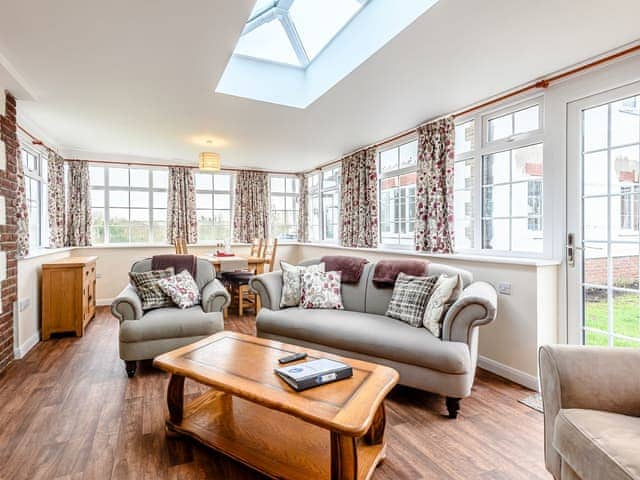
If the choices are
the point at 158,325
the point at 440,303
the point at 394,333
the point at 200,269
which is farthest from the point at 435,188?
the point at 158,325

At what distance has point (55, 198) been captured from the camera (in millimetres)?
5148

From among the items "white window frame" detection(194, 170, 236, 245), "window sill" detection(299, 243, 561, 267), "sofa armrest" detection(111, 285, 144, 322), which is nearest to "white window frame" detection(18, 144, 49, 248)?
"white window frame" detection(194, 170, 236, 245)

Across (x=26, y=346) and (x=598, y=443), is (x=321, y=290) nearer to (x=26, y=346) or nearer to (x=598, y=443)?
(x=598, y=443)

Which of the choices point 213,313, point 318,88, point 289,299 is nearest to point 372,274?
point 289,299

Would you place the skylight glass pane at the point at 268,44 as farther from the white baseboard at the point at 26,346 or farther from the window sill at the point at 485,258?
the white baseboard at the point at 26,346

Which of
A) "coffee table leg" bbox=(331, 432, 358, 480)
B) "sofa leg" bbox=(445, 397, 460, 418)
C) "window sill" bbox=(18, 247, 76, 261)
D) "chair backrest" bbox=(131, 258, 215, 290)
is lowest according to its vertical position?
"sofa leg" bbox=(445, 397, 460, 418)

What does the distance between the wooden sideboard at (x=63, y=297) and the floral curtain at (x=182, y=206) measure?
7.40 ft

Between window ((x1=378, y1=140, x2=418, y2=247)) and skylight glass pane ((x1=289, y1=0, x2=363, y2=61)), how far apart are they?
5.95 ft

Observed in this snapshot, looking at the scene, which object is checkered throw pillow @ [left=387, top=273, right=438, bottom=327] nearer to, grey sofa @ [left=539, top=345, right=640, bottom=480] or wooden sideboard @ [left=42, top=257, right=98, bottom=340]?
grey sofa @ [left=539, top=345, right=640, bottom=480]

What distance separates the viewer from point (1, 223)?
300cm

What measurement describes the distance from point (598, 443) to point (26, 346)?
441 cm

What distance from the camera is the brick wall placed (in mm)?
3027

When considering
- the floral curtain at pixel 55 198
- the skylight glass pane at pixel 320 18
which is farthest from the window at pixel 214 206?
the skylight glass pane at pixel 320 18

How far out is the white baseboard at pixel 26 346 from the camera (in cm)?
326
